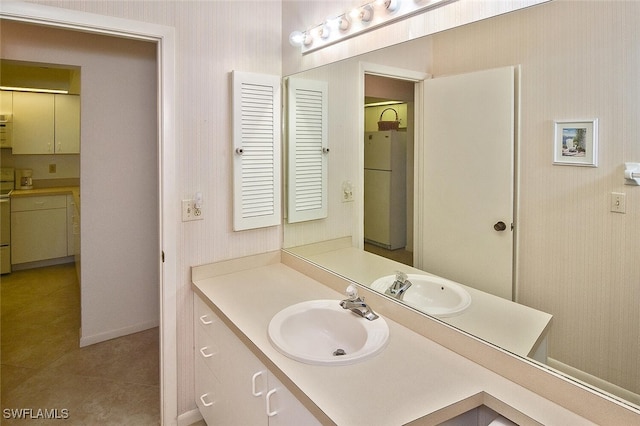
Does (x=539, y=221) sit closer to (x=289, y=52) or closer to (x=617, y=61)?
(x=617, y=61)

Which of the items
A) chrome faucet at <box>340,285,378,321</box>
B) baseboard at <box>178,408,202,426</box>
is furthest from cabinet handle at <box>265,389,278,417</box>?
baseboard at <box>178,408,202,426</box>

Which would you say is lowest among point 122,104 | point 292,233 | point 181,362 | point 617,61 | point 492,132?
point 181,362

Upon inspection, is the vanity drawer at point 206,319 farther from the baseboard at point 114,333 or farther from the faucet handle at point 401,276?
the baseboard at point 114,333

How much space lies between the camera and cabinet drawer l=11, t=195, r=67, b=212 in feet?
15.2

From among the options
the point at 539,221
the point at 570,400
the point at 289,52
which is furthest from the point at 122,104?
the point at 570,400

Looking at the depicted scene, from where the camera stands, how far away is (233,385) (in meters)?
1.64

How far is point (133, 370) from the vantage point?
2.75 metres

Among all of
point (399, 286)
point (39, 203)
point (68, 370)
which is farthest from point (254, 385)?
point (39, 203)

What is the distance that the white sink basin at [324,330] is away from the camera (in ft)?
4.80

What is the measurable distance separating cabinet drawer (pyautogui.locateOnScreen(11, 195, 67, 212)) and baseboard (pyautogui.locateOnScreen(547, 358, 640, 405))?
530cm

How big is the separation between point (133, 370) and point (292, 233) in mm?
1479

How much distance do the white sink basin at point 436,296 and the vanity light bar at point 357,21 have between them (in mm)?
982

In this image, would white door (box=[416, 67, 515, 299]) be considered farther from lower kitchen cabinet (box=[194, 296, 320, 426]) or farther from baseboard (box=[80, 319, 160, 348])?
baseboard (box=[80, 319, 160, 348])

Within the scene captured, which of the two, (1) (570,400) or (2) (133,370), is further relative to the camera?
(2) (133,370)
